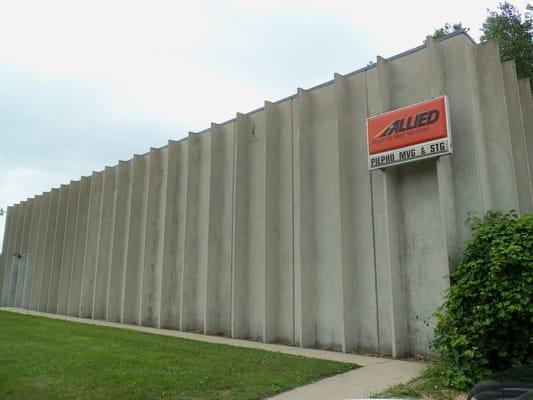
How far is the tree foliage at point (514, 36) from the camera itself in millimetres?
19953

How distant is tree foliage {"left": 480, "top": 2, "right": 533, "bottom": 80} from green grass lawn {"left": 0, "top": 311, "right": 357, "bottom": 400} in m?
18.7

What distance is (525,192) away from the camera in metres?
10.2

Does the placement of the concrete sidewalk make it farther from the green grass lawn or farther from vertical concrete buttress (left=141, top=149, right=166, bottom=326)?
vertical concrete buttress (left=141, top=149, right=166, bottom=326)

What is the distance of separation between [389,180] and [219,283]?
21.5 feet

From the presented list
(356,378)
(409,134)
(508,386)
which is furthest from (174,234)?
(508,386)

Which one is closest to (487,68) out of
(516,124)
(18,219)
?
(516,124)

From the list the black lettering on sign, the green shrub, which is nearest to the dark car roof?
the green shrub

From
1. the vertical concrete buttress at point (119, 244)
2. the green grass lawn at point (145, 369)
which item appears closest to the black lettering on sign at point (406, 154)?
the green grass lawn at point (145, 369)

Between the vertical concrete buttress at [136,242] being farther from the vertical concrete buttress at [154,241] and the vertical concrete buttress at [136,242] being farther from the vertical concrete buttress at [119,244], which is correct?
the vertical concrete buttress at [154,241]

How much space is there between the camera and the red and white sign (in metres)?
8.87

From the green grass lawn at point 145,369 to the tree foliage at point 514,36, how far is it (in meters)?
18.7

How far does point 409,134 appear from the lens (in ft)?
30.6

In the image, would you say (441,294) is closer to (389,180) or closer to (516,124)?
(389,180)

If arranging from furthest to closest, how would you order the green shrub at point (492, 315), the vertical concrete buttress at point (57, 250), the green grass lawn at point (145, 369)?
the vertical concrete buttress at point (57, 250) < the green shrub at point (492, 315) < the green grass lawn at point (145, 369)
